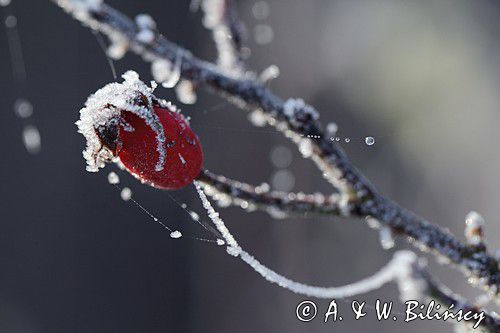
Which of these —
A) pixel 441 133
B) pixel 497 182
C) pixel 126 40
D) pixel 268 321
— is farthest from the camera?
pixel 268 321

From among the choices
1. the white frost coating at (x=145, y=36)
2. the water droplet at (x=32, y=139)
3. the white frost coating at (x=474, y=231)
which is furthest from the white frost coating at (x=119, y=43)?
the water droplet at (x=32, y=139)

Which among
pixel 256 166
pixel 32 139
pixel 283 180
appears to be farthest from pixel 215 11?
pixel 32 139

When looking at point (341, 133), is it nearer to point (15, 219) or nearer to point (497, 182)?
point (497, 182)

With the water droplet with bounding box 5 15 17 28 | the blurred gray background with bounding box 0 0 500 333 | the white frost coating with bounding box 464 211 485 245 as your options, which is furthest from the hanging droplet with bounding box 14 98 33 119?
the white frost coating with bounding box 464 211 485 245

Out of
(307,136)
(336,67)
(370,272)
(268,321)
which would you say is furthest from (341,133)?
(307,136)

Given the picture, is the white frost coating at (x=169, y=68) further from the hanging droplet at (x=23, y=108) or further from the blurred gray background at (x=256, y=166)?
the hanging droplet at (x=23, y=108)

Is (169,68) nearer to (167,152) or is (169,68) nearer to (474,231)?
(167,152)

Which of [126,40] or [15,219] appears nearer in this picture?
[126,40]
